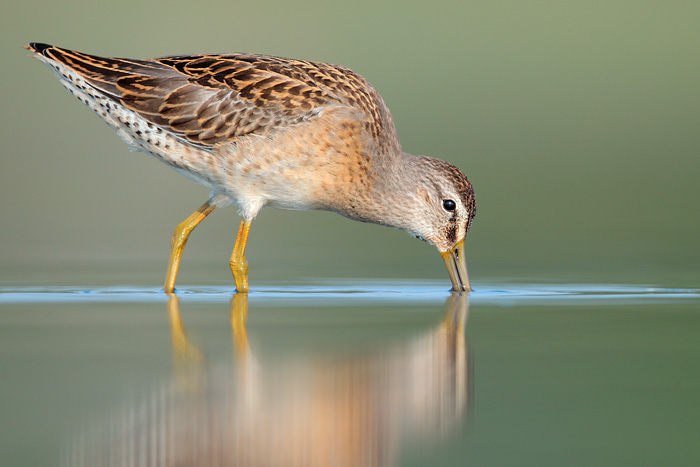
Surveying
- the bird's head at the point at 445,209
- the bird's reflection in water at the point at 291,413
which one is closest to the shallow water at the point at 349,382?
the bird's reflection in water at the point at 291,413

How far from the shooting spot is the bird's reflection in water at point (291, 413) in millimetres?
2855

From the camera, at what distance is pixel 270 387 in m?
3.59

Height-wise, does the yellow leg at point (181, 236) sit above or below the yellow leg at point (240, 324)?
above

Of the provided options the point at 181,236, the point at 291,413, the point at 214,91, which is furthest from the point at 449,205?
the point at 291,413

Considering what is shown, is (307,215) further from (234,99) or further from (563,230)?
(234,99)

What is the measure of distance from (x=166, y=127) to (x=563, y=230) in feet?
17.4

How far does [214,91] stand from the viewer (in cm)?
684

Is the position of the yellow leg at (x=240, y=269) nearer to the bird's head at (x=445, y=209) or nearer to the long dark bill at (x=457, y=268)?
the bird's head at (x=445, y=209)

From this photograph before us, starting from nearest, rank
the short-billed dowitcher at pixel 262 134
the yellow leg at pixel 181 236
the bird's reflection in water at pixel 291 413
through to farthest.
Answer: the bird's reflection in water at pixel 291 413 < the short-billed dowitcher at pixel 262 134 < the yellow leg at pixel 181 236

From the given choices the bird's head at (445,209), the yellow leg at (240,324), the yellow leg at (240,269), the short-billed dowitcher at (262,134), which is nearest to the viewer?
the yellow leg at (240,324)

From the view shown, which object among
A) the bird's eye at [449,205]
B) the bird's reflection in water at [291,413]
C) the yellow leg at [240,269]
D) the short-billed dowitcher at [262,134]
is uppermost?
the short-billed dowitcher at [262,134]

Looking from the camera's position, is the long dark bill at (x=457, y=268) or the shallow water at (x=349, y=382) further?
the long dark bill at (x=457, y=268)

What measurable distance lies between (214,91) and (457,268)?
2.07m

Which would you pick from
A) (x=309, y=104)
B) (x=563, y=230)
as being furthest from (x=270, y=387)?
(x=563, y=230)
